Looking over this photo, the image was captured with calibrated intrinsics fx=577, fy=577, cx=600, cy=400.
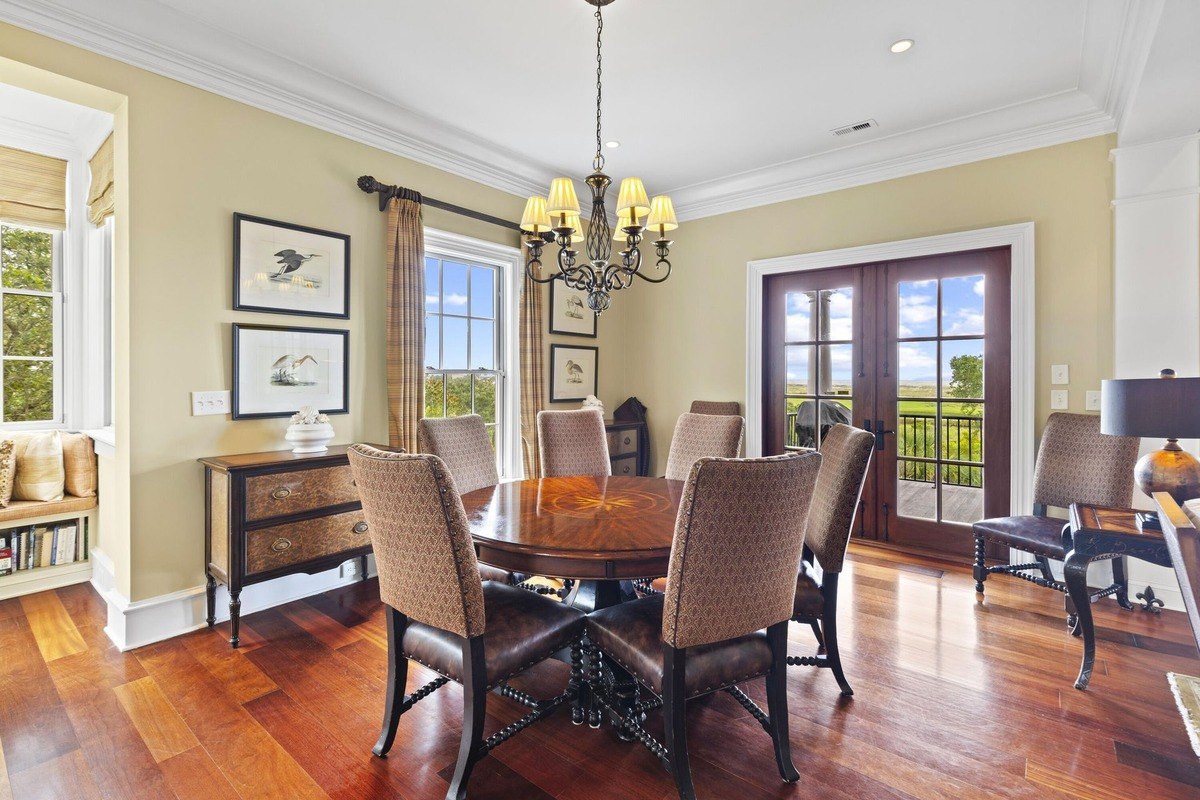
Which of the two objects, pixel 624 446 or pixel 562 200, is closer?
pixel 562 200

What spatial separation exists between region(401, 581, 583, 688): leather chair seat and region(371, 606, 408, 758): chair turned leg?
3 cm

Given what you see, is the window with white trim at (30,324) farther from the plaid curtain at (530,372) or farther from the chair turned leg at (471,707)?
the chair turned leg at (471,707)

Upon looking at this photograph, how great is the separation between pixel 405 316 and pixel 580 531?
2.17 metres

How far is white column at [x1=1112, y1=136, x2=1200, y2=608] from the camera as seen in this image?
9.96 feet

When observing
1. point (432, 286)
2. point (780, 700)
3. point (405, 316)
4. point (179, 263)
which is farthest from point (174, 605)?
point (780, 700)

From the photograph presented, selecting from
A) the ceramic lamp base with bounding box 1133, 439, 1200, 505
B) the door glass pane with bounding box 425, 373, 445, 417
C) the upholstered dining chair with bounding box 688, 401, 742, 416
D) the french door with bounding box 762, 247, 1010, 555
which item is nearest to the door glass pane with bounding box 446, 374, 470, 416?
the door glass pane with bounding box 425, 373, 445, 417

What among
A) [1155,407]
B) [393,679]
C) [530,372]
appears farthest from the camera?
[530,372]

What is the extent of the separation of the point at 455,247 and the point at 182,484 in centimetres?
218

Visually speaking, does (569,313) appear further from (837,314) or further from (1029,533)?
(1029,533)

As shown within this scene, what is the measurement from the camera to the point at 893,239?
406cm

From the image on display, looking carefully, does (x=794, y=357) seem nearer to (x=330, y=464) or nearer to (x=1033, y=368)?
(x=1033, y=368)

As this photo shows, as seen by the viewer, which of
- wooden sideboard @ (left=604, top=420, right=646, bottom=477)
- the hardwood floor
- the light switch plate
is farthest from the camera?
wooden sideboard @ (left=604, top=420, right=646, bottom=477)

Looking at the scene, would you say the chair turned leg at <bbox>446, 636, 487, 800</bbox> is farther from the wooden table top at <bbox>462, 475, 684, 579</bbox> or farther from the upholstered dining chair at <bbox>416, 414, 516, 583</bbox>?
the upholstered dining chair at <bbox>416, 414, 516, 583</bbox>

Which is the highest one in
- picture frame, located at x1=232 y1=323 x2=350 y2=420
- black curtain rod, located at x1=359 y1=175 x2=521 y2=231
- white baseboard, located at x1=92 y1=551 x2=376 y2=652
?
black curtain rod, located at x1=359 y1=175 x2=521 y2=231
